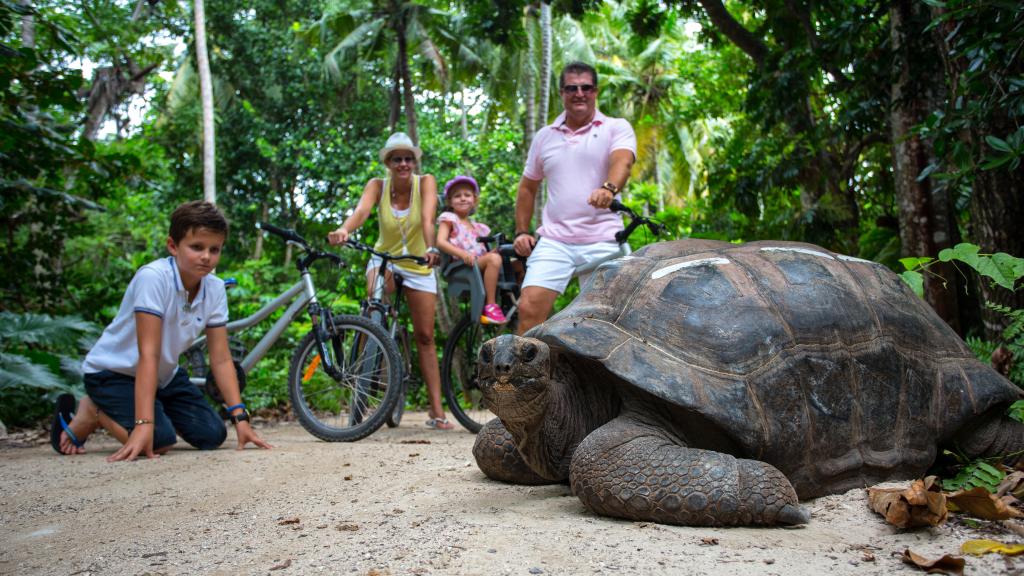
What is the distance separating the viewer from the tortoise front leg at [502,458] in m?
3.04

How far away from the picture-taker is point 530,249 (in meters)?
4.89

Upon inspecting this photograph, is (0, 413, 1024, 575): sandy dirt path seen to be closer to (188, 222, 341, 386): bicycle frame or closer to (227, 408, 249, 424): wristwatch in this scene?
(227, 408, 249, 424): wristwatch

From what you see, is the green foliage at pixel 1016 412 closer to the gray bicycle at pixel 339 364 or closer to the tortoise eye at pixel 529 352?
the tortoise eye at pixel 529 352

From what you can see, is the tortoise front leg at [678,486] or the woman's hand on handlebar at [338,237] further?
A: the woman's hand on handlebar at [338,237]

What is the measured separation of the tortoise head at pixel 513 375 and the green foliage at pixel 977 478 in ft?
4.94

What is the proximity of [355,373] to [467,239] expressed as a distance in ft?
4.68

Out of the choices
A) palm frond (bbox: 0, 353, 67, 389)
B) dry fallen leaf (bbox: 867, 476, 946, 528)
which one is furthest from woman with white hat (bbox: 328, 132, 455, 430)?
dry fallen leaf (bbox: 867, 476, 946, 528)

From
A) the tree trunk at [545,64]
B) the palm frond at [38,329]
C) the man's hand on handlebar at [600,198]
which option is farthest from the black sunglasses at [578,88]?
the tree trunk at [545,64]

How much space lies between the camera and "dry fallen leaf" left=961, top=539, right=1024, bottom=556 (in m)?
1.95

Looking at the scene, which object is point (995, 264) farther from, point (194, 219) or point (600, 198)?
point (194, 219)

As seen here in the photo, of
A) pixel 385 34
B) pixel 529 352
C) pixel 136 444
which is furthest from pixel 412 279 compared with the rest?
pixel 385 34

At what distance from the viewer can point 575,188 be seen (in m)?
→ 4.46

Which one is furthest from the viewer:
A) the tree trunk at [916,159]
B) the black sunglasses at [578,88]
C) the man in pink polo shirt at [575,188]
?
the tree trunk at [916,159]

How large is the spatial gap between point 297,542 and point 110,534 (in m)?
0.72
